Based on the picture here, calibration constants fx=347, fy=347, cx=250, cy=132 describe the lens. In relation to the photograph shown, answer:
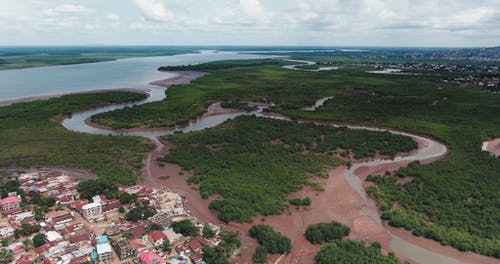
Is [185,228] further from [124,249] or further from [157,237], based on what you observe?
[124,249]

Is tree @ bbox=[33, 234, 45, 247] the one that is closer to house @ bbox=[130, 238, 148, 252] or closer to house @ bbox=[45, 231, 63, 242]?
house @ bbox=[45, 231, 63, 242]

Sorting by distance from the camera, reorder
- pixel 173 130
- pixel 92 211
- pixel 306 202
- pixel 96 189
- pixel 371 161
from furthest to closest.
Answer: pixel 173 130 → pixel 371 161 → pixel 96 189 → pixel 306 202 → pixel 92 211

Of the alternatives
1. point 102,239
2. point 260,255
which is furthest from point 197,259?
point 102,239

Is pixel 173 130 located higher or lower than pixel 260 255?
lower

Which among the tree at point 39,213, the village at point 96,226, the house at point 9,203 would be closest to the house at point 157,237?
the village at point 96,226

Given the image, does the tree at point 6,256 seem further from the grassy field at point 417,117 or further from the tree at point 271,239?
the grassy field at point 417,117

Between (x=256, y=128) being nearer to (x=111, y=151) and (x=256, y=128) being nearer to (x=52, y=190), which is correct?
(x=111, y=151)
